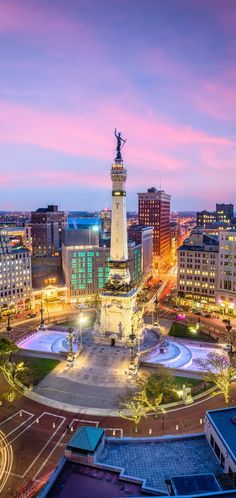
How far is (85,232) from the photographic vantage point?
134 metres

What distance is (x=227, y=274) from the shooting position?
11000cm

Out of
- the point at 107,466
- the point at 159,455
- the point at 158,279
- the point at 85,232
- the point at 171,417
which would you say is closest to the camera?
the point at 107,466

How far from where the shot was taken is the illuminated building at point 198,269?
11662 centimetres

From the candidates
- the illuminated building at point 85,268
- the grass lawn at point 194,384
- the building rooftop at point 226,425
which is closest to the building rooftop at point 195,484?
the building rooftop at point 226,425

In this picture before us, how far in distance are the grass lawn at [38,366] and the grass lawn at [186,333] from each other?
108 feet

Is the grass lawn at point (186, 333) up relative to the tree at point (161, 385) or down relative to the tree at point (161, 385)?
down

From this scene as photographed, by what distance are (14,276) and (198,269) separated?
201ft

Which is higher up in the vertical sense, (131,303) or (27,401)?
(131,303)

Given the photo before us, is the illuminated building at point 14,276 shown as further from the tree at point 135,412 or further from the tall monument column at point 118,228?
the tree at point 135,412

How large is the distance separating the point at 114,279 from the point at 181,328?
81.0 ft

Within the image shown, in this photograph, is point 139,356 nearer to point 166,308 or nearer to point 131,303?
point 131,303

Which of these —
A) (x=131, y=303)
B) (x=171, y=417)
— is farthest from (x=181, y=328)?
(x=171, y=417)

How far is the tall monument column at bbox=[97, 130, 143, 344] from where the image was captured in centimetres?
8288

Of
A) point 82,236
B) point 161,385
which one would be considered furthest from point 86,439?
point 82,236
